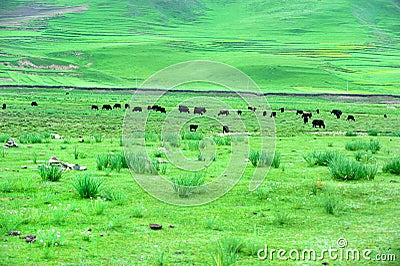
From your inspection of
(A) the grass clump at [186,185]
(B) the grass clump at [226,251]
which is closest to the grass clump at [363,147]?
(A) the grass clump at [186,185]

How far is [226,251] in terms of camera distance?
29.6ft

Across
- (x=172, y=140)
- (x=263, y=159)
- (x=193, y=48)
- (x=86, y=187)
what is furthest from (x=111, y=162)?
(x=193, y=48)

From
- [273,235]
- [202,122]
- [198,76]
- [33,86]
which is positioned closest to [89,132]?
[202,122]

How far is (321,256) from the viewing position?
29.8 feet

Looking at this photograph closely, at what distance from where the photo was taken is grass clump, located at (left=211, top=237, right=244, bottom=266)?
846 centimetres

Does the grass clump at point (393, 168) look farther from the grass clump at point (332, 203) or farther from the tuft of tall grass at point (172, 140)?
the tuft of tall grass at point (172, 140)

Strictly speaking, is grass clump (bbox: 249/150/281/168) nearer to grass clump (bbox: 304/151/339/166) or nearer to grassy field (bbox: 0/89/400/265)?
grassy field (bbox: 0/89/400/265)

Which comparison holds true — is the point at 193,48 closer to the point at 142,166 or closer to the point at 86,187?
the point at 142,166

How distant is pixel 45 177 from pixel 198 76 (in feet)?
270

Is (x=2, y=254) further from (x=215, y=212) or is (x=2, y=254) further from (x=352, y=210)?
(x=352, y=210)

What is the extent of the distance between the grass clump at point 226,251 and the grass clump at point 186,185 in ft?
11.8

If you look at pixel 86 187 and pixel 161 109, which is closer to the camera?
pixel 86 187

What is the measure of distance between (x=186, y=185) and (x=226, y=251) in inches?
170

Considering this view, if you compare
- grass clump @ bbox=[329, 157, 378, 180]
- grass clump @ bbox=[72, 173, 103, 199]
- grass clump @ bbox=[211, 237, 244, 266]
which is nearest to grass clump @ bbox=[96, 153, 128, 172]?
grass clump @ bbox=[72, 173, 103, 199]
